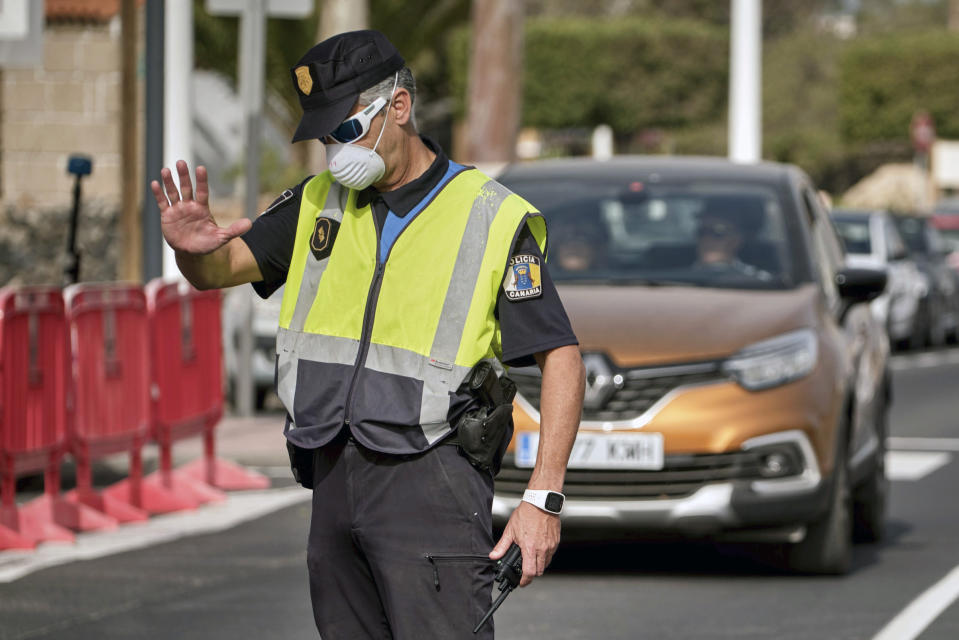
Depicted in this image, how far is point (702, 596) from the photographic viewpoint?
7.82 m

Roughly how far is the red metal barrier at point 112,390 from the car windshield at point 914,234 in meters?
15.6

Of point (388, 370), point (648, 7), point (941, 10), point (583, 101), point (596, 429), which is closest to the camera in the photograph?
point (388, 370)

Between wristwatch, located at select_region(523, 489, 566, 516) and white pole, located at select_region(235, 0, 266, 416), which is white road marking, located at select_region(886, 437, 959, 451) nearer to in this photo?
white pole, located at select_region(235, 0, 266, 416)

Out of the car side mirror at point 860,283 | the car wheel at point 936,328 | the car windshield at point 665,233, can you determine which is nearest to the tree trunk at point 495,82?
the car wheel at point 936,328

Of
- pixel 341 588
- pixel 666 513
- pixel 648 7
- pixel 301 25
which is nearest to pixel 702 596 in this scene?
pixel 666 513

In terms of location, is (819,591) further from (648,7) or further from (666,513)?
(648,7)

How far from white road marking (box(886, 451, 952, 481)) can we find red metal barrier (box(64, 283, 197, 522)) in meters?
4.61

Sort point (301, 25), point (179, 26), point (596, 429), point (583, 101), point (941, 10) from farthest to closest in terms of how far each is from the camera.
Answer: point (941, 10), point (583, 101), point (301, 25), point (179, 26), point (596, 429)

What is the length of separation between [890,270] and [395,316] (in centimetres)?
1879

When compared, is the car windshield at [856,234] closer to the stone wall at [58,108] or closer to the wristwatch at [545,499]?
the stone wall at [58,108]

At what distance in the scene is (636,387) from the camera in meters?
7.73

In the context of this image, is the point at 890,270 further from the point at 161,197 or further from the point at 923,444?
the point at 161,197

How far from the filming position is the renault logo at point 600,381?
7680 millimetres

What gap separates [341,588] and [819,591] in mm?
4081
